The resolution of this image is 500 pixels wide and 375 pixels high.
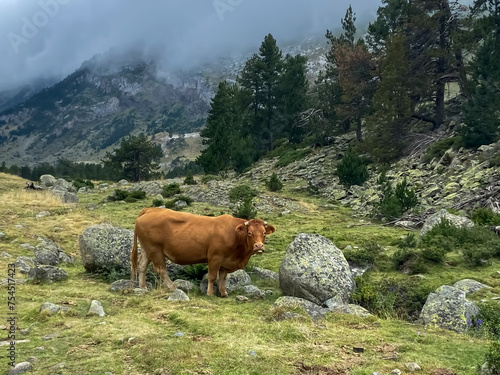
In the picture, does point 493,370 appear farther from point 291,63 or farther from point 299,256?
point 291,63

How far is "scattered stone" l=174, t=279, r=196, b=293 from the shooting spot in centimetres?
981

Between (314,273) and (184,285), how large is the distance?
139 inches

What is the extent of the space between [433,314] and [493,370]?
9.94 ft

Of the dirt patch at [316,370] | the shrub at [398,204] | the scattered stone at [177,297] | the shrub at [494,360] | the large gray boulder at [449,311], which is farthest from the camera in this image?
the shrub at [398,204]

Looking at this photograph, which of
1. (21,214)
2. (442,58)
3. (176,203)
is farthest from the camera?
(442,58)

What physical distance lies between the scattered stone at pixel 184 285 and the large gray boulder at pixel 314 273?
97.2 inches

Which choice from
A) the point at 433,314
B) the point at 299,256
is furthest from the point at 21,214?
the point at 433,314

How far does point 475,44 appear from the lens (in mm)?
32656

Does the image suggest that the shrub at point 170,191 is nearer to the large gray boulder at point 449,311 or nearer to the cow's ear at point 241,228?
the cow's ear at point 241,228

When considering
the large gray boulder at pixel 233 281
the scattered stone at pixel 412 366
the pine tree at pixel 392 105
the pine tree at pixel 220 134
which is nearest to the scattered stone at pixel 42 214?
the large gray boulder at pixel 233 281

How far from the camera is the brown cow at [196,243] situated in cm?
956

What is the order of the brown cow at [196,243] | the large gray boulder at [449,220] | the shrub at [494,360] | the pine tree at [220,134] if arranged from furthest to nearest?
the pine tree at [220,134], the large gray boulder at [449,220], the brown cow at [196,243], the shrub at [494,360]

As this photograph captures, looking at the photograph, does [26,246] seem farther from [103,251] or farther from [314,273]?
[314,273]

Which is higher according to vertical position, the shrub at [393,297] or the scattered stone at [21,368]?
the scattered stone at [21,368]
